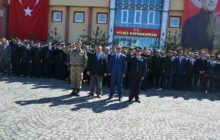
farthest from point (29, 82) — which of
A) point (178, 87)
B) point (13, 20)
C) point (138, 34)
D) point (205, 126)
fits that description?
point (13, 20)

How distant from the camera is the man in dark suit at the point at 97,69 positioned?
12391mm

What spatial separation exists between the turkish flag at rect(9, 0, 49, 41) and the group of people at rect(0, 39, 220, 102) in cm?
1229

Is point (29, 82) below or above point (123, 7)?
below

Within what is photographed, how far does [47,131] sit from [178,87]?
9372 mm

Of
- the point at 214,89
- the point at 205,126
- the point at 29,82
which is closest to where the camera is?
the point at 205,126

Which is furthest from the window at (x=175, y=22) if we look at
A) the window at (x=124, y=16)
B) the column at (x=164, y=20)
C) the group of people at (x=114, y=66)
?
the group of people at (x=114, y=66)

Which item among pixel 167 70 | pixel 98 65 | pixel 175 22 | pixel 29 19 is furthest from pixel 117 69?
pixel 29 19

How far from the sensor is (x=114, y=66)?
40.3ft

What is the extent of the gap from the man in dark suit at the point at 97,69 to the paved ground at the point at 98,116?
47cm

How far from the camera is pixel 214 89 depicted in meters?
15.8

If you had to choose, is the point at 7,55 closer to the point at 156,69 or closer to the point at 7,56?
the point at 7,56

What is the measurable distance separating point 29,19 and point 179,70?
1716cm

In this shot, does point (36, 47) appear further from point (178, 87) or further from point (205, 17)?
point (205, 17)

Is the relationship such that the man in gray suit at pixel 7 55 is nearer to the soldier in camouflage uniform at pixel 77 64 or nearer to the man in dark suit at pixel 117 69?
the soldier in camouflage uniform at pixel 77 64
